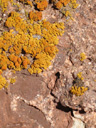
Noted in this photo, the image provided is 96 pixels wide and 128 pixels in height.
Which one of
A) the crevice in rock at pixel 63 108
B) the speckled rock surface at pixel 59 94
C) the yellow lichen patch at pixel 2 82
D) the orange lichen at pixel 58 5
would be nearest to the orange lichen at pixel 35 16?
the orange lichen at pixel 58 5

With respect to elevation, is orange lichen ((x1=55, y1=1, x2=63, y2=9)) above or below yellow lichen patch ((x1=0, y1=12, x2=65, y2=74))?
above

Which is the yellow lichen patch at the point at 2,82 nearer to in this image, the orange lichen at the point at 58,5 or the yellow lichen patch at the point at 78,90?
the yellow lichen patch at the point at 78,90

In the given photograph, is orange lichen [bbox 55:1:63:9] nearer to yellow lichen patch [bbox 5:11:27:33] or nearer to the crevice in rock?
yellow lichen patch [bbox 5:11:27:33]

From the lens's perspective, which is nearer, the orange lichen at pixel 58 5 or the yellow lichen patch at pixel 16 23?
the yellow lichen patch at pixel 16 23

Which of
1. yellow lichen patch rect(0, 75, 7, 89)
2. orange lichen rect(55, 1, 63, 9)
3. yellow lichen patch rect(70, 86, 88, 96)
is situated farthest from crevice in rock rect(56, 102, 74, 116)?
orange lichen rect(55, 1, 63, 9)

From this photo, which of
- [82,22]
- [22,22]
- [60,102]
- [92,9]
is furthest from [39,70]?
[92,9]

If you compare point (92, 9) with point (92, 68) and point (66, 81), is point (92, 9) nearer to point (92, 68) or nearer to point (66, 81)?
point (92, 68)
